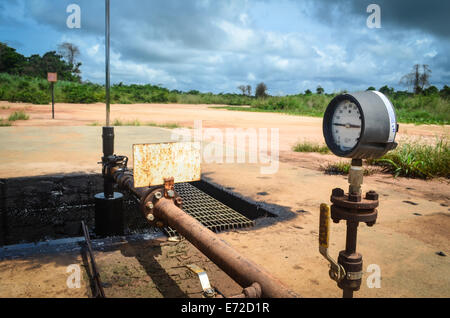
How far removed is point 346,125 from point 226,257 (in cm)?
85

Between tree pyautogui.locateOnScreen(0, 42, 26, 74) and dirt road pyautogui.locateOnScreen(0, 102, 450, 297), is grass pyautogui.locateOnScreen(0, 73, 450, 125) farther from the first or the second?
dirt road pyautogui.locateOnScreen(0, 102, 450, 297)

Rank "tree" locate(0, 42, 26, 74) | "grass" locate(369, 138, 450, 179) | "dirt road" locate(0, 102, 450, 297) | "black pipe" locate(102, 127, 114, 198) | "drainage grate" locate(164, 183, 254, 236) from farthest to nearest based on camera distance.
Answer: "tree" locate(0, 42, 26, 74), "grass" locate(369, 138, 450, 179), "drainage grate" locate(164, 183, 254, 236), "black pipe" locate(102, 127, 114, 198), "dirt road" locate(0, 102, 450, 297)

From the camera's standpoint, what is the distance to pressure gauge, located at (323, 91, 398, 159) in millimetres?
1619

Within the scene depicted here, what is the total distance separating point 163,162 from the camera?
2211 mm

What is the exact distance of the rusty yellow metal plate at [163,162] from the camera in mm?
2162

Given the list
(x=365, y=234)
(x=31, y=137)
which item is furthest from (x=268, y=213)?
(x=31, y=137)

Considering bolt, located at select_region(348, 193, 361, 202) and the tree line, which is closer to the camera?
bolt, located at select_region(348, 193, 361, 202)

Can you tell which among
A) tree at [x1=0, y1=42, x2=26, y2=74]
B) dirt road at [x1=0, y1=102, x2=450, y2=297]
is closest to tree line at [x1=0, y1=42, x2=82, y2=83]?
tree at [x1=0, y1=42, x2=26, y2=74]

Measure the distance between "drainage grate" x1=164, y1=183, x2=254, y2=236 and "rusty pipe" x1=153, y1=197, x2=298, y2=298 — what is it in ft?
3.23

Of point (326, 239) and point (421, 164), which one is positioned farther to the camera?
point (421, 164)

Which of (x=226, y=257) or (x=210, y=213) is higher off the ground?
(x=226, y=257)

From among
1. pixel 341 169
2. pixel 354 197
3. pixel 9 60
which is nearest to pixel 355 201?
pixel 354 197

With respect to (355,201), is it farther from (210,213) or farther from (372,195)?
(210,213)
